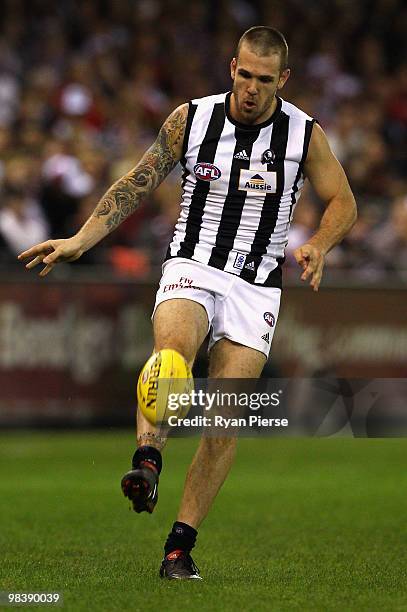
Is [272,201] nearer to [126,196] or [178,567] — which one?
[126,196]

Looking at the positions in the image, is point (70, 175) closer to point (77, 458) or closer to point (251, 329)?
point (77, 458)

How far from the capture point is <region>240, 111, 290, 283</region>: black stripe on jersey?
6.30m

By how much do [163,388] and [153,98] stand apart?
1111cm

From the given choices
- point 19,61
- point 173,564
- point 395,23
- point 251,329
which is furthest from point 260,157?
point 395,23

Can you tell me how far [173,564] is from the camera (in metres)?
6.02

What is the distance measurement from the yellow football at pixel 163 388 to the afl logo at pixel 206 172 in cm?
104

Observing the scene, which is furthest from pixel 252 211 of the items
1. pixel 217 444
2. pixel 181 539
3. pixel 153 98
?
pixel 153 98

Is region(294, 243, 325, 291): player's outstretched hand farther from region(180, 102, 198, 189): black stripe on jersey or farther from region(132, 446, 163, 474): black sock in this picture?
region(132, 446, 163, 474): black sock

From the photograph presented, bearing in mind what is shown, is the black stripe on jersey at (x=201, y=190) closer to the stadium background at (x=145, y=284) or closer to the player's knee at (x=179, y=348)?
the player's knee at (x=179, y=348)

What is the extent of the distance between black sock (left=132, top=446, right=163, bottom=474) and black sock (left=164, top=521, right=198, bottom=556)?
1.94ft

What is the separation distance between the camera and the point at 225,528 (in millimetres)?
7965

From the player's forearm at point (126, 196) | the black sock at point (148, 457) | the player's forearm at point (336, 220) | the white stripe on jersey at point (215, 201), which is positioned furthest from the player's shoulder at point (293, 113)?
the black sock at point (148, 457)

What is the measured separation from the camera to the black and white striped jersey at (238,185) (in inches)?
247

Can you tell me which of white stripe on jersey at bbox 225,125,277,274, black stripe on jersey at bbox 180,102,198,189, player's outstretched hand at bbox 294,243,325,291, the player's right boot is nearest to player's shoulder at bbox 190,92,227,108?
black stripe on jersey at bbox 180,102,198,189
